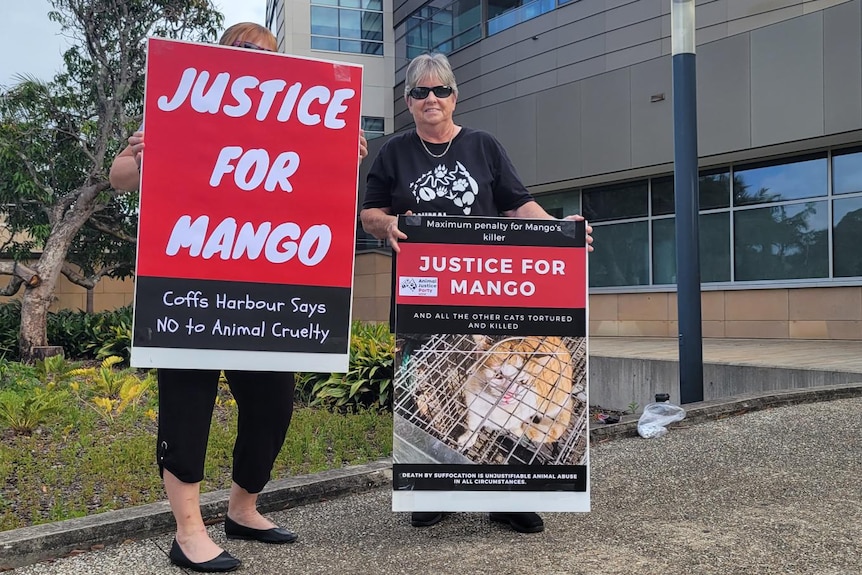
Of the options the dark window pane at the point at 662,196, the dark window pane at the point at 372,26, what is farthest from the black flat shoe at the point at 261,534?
the dark window pane at the point at 372,26

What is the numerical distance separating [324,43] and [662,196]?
16.9 meters

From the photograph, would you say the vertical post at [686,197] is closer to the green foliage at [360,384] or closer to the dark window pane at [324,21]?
the green foliage at [360,384]

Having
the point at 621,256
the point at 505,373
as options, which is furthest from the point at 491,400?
the point at 621,256

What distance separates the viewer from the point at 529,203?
133 inches

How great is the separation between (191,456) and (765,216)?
13.3 metres

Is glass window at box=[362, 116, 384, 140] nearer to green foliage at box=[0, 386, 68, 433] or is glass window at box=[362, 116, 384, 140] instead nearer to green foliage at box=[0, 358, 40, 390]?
green foliage at box=[0, 358, 40, 390]

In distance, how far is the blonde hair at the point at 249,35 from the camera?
2.90 m

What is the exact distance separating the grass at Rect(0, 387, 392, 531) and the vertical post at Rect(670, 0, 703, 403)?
272cm

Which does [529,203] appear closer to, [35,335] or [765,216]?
[35,335]

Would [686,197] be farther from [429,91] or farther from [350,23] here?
[350,23]

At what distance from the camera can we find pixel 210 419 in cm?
276

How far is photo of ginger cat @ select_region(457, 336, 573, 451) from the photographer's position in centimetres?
304

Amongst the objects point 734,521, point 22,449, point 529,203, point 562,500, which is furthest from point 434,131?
point 22,449

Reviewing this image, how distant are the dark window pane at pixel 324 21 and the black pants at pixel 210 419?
27096 mm
